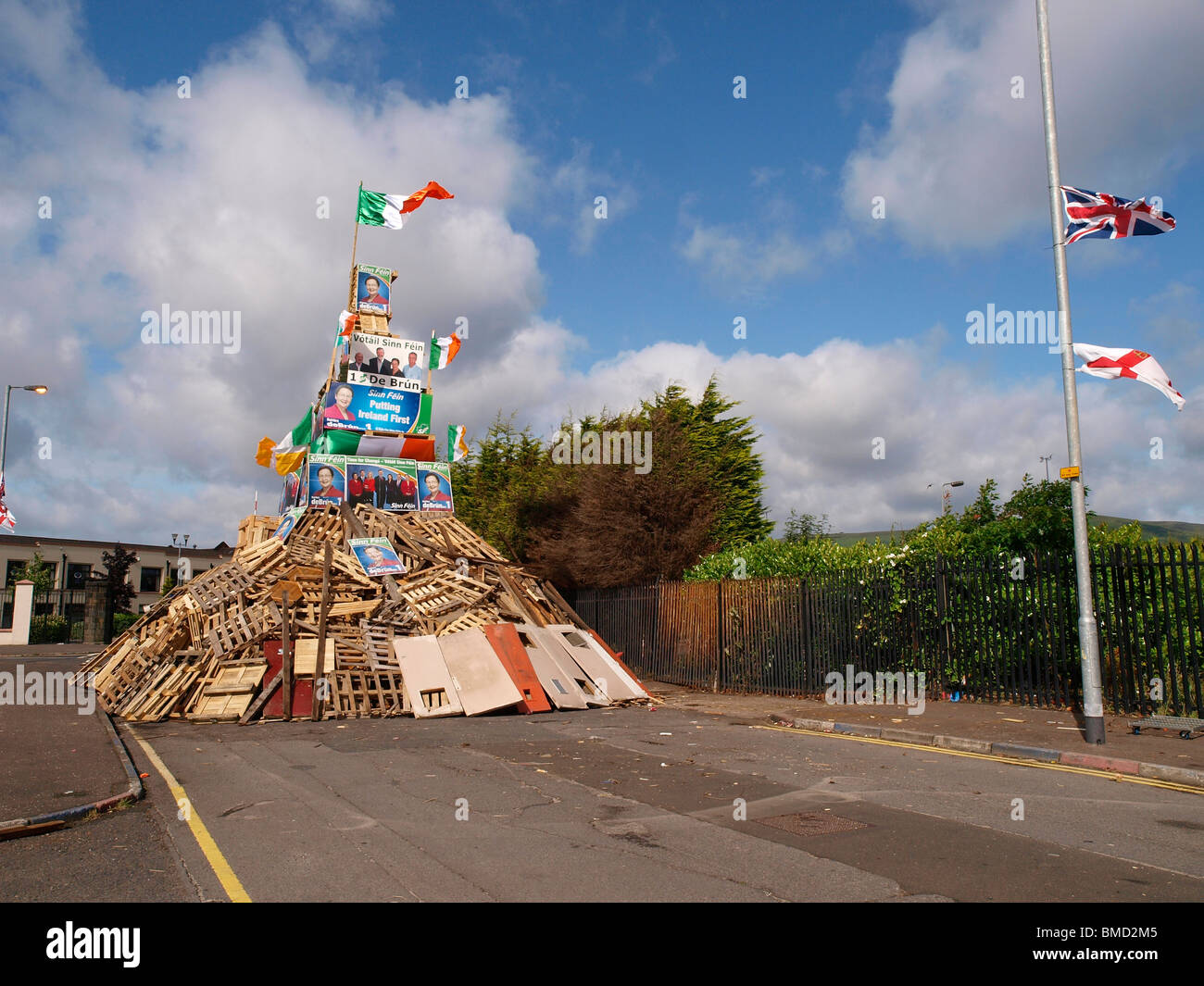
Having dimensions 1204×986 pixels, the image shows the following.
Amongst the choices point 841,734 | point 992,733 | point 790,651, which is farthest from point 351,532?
point 992,733

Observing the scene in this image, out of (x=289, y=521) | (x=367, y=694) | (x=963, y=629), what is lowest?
(x=367, y=694)

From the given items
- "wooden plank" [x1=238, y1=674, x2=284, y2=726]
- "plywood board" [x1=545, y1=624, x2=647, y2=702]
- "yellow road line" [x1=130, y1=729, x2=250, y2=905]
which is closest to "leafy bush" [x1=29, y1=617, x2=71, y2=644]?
"wooden plank" [x1=238, y1=674, x2=284, y2=726]

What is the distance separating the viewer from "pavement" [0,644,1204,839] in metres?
7.80

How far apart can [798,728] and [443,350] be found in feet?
56.6

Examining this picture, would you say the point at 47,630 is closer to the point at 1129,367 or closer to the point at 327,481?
the point at 327,481

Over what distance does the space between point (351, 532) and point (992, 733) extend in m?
15.7

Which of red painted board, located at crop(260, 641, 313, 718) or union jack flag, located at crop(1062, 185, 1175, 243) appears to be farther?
red painted board, located at crop(260, 641, 313, 718)

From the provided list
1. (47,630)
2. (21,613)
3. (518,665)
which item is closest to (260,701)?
(518,665)

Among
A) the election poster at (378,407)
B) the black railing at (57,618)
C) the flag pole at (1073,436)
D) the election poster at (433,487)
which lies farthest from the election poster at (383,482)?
the black railing at (57,618)

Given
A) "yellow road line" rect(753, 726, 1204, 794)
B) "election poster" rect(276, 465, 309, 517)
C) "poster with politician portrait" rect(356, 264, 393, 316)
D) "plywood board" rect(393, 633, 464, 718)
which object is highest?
"poster with politician portrait" rect(356, 264, 393, 316)

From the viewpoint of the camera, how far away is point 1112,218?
11.0 m

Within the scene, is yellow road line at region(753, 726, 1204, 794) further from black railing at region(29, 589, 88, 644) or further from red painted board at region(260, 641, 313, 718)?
black railing at region(29, 589, 88, 644)

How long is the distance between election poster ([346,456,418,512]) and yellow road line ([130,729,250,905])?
1495 centimetres
